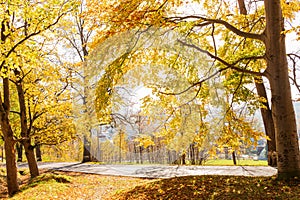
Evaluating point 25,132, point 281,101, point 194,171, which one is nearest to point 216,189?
point 281,101

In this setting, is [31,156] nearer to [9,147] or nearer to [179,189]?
[9,147]

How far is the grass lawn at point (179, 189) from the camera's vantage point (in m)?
5.14

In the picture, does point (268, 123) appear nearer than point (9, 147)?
No

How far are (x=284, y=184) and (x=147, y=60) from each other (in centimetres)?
479

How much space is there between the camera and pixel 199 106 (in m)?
7.53

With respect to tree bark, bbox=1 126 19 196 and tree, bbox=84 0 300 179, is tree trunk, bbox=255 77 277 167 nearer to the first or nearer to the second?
tree, bbox=84 0 300 179

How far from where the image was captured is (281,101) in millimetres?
5730

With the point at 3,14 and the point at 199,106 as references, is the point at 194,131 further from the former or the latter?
the point at 3,14

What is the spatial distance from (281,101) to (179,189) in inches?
112

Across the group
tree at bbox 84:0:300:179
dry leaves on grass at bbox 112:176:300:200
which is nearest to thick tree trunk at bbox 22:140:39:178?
dry leaves on grass at bbox 112:176:300:200

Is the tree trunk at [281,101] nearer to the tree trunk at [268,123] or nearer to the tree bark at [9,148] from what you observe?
the tree trunk at [268,123]

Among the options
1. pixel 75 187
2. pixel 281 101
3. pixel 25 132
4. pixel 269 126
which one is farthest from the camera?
pixel 269 126

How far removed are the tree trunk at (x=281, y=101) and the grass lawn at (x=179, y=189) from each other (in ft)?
1.28

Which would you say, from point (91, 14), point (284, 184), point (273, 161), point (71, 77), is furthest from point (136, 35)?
point (273, 161)
